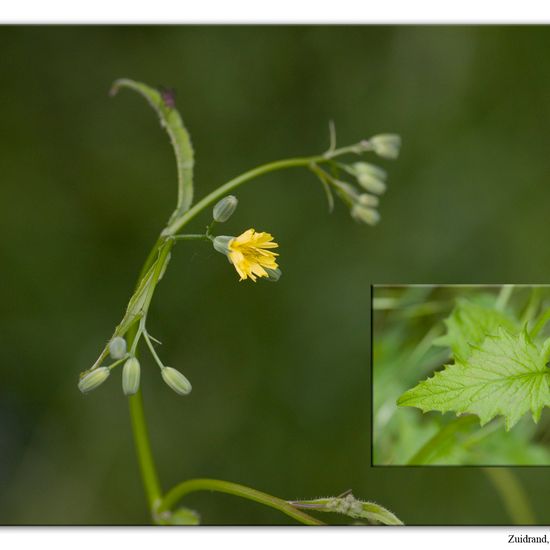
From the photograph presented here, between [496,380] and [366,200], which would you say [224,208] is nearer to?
[366,200]

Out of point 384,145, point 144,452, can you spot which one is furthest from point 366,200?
point 144,452

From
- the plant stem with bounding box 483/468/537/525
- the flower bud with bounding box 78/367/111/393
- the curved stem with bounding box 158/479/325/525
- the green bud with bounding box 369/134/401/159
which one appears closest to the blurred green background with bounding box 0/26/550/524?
the plant stem with bounding box 483/468/537/525

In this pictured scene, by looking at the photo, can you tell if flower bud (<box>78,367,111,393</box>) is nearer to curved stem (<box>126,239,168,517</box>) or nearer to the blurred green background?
curved stem (<box>126,239,168,517</box>)

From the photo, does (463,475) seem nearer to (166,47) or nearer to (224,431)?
(224,431)
